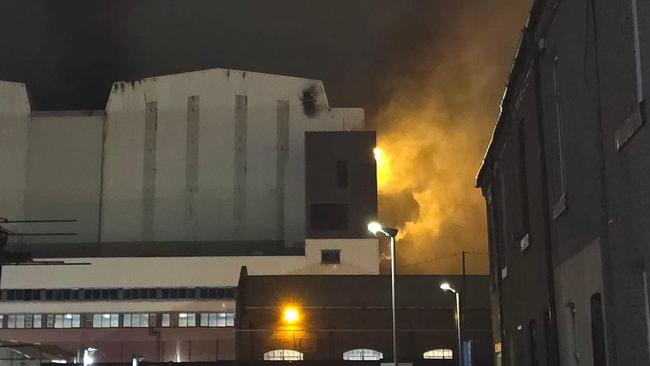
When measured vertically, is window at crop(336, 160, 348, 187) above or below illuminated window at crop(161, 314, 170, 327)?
above

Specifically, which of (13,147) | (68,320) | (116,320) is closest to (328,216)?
(116,320)

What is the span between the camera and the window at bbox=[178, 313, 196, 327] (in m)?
49.5

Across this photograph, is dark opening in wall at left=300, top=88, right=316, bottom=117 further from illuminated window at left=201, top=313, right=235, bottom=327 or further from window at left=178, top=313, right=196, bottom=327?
window at left=178, top=313, right=196, bottom=327

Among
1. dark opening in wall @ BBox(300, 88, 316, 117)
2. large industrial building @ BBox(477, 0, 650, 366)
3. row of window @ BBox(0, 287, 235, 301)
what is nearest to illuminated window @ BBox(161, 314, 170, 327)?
row of window @ BBox(0, 287, 235, 301)

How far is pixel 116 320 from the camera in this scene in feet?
164

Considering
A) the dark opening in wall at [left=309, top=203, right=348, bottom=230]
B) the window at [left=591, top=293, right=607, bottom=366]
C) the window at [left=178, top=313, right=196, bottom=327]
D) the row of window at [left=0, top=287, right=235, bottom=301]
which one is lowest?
the window at [left=591, top=293, right=607, bottom=366]

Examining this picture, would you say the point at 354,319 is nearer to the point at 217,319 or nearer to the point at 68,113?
the point at 217,319

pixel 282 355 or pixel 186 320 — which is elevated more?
pixel 186 320

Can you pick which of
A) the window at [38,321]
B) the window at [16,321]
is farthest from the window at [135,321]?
the window at [16,321]

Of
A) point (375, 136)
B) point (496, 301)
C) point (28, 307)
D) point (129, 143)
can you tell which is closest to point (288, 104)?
point (375, 136)

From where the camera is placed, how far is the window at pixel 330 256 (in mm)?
51438

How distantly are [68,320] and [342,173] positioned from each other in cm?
2078

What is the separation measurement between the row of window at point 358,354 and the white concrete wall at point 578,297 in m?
31.3

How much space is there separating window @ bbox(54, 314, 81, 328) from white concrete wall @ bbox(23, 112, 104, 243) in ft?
23.7
